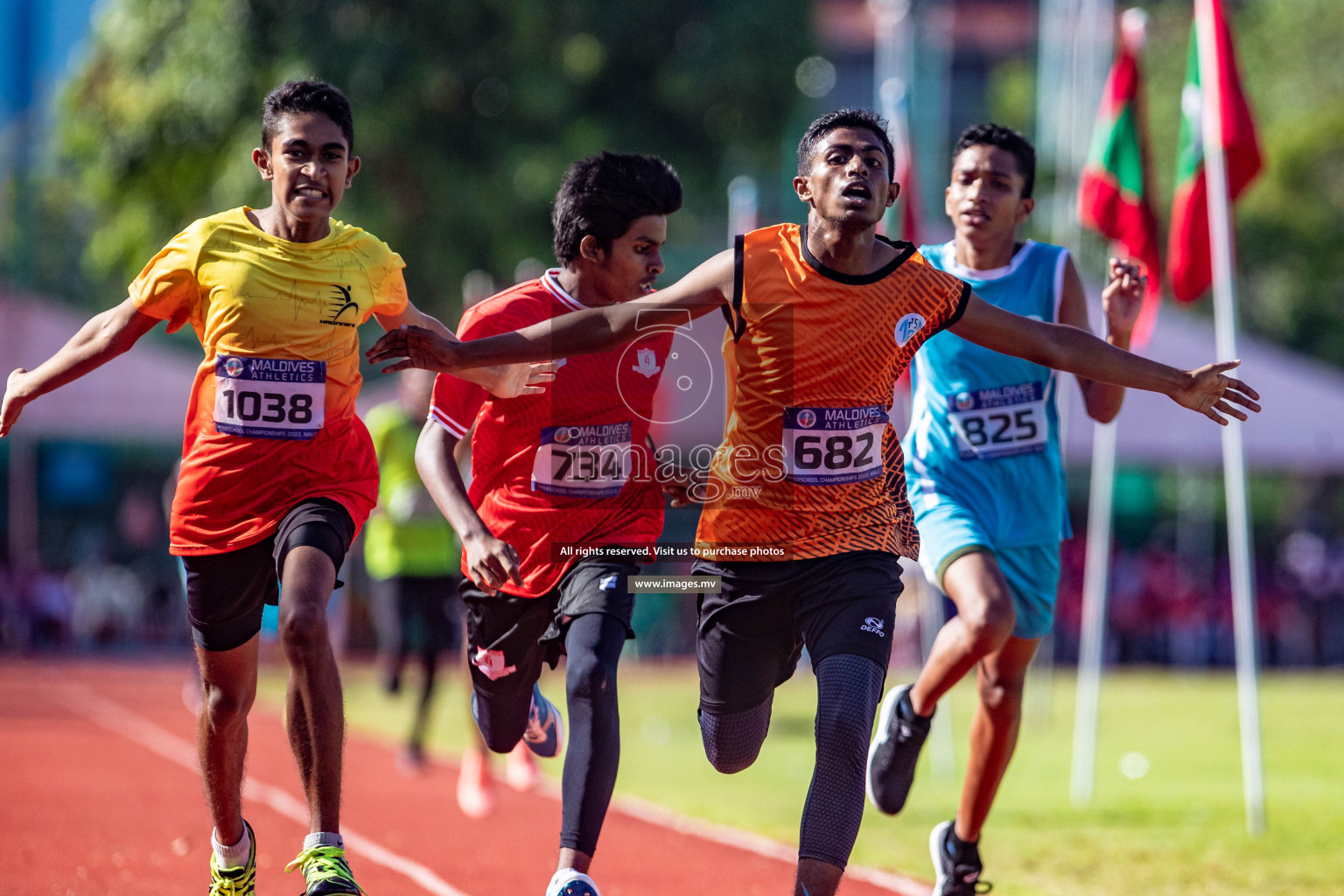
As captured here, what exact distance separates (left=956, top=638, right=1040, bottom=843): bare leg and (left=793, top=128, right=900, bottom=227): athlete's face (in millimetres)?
1837

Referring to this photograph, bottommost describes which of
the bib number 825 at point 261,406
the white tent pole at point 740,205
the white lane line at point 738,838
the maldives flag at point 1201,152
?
the white lane line at point 738,838

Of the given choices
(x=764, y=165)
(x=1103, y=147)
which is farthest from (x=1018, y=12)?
(x=1103, y=147)

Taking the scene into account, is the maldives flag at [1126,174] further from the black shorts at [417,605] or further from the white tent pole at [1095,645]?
the black shorts at [417,605]

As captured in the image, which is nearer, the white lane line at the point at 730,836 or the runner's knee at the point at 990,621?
the runner's knee at the point at 990,621

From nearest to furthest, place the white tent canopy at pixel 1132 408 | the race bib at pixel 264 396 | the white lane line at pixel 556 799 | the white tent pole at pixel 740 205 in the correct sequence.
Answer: the race bib at pixel 264 396 < the white lane line at pixel 556 799 < the white tent pole at pixel 740 205 < the white tent canopy at pixel 1132 408

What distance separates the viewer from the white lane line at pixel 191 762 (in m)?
6.75

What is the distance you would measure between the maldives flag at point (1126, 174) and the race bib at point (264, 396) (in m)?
6.46

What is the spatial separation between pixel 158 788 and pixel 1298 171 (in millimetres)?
35467

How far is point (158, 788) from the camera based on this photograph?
9656 millimetres

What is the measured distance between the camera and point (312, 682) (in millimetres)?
4742

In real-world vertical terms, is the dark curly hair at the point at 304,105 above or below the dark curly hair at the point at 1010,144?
below

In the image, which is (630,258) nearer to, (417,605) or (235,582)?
(235,582)

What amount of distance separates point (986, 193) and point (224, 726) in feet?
10.9

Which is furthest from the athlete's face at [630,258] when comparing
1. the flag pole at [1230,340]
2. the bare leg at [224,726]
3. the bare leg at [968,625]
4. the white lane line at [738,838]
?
the flag pole at [1230,340]
